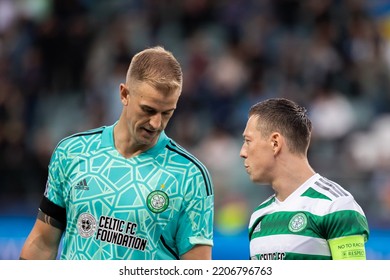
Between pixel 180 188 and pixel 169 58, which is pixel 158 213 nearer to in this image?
pixel 180 188

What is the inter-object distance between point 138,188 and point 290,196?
814mm

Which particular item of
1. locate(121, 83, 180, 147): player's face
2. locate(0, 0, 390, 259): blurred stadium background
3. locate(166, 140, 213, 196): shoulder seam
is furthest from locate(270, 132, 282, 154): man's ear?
locate(0, 0, 390, 259): blurred stadium background

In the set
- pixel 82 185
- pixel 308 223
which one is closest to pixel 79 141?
pixel 82 185

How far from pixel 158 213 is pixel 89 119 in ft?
25.0

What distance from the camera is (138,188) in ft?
16.4

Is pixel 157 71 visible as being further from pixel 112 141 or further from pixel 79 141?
pixel 79 141

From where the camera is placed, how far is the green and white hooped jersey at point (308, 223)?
4.50 m

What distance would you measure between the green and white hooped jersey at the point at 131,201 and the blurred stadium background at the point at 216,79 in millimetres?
5380

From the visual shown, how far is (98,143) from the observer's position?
5.18m

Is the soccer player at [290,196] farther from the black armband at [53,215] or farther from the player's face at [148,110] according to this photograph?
the black armband at [53,215]

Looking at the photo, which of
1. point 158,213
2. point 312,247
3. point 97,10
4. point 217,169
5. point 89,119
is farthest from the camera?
point 97,10

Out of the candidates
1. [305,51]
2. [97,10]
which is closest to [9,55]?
[97,10]

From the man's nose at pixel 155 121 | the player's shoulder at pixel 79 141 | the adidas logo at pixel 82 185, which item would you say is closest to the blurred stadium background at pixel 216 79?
the player's shoulder at pixel 79 141

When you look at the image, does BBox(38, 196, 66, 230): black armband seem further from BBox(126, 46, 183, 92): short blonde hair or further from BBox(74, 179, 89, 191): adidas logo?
BBox(126, 46, 183, 92): short blonde hair
